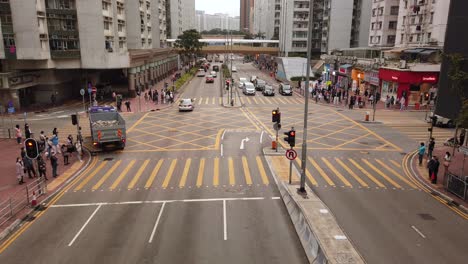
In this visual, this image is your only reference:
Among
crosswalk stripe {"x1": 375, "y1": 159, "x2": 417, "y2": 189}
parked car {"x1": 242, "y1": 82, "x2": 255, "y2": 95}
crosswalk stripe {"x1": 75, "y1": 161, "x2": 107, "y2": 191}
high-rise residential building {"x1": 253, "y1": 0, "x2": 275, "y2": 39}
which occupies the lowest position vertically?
crosswalk stripe {"x1": 75, "y1": 161, "x2": 107, "y2": 191}

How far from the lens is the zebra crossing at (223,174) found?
20078 millimetres

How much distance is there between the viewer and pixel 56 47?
46.5m

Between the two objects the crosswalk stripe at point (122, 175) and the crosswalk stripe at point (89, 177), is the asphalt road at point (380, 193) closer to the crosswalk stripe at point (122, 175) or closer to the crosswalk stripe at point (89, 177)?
the crosswalk stripe at point (122, 175)

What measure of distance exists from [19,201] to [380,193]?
17375mm

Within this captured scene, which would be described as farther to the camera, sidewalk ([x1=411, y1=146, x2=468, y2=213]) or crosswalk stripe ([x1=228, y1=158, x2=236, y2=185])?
crosswalk stripe ([x1=228, y1=158, x2=236, y2=185])

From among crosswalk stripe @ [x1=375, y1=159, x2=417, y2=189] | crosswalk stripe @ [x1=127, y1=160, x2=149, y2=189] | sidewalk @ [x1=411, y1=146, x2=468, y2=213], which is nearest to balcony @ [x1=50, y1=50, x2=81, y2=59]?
crosswalk stripe @ [x1=127, y1=160, x2=149, y2=189]

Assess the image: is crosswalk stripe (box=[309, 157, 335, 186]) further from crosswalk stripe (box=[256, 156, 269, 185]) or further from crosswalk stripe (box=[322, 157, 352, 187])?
crosswalk stripe (box=[256, 156, 269, 185])

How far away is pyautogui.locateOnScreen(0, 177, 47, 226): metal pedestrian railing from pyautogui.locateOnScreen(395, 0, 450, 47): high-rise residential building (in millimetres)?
49906

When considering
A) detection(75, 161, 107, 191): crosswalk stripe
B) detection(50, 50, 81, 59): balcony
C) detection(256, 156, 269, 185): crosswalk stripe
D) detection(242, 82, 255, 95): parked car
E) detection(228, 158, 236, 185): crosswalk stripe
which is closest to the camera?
detection(75, 161, 107, 191): crosswalk stripe

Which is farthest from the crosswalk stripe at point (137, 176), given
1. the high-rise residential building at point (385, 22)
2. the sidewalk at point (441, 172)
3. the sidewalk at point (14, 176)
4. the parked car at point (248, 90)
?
the high-rise residential building at point (385, 22)

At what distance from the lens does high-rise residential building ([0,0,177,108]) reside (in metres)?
43.4

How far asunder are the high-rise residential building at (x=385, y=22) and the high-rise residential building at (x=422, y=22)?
688 centimetres

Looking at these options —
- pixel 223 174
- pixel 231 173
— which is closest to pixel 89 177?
pixel 223 174

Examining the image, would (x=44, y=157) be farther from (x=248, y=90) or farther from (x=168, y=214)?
(x=248, y=90)
